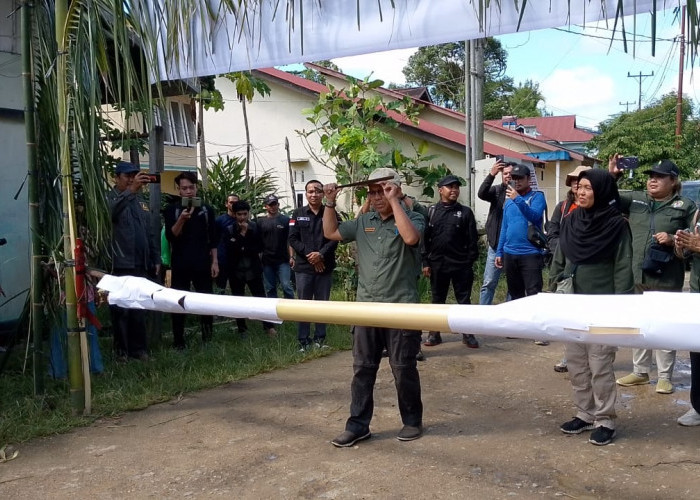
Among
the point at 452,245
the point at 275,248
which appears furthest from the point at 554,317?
the point at 275,248

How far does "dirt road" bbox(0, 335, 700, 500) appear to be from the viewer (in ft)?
12.3

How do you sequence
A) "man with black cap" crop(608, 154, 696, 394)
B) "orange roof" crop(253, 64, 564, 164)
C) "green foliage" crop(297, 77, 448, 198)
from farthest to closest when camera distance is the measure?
1. "orange roof" crop(253, 64, 564, 164)
2. "green foliage" crop(297, 77, 448, 198)
3. "man with black cap" crop(608, 154, 696, 394)

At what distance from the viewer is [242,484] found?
3.83 meters

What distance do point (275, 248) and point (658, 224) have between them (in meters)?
4.28

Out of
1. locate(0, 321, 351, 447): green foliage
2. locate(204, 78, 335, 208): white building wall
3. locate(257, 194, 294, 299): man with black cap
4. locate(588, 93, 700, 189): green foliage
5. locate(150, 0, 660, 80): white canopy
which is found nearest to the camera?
locate(150, 0, 660, 80): white canopy

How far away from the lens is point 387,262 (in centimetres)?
445

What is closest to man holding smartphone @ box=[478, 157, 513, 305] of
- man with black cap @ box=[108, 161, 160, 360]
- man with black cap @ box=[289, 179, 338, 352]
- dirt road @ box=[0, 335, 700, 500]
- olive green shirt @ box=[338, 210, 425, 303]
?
man with black cap @ box=[289, 179, 338, 352]

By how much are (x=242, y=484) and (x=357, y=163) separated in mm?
8388

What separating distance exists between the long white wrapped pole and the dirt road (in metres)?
0.99

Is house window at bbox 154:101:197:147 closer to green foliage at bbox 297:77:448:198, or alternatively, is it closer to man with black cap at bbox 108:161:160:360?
green foliage at bbox 297:77:448:198

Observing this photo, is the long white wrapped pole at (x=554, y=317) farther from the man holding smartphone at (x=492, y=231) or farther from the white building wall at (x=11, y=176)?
the man holding smartphone at (x=492, y=231)

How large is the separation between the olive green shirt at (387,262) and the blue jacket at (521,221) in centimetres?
257

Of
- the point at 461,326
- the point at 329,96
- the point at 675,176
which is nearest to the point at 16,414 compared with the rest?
the point at 461,326

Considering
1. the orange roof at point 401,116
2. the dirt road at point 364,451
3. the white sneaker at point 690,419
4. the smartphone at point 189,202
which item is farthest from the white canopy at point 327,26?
the orange roof at point 401,116
